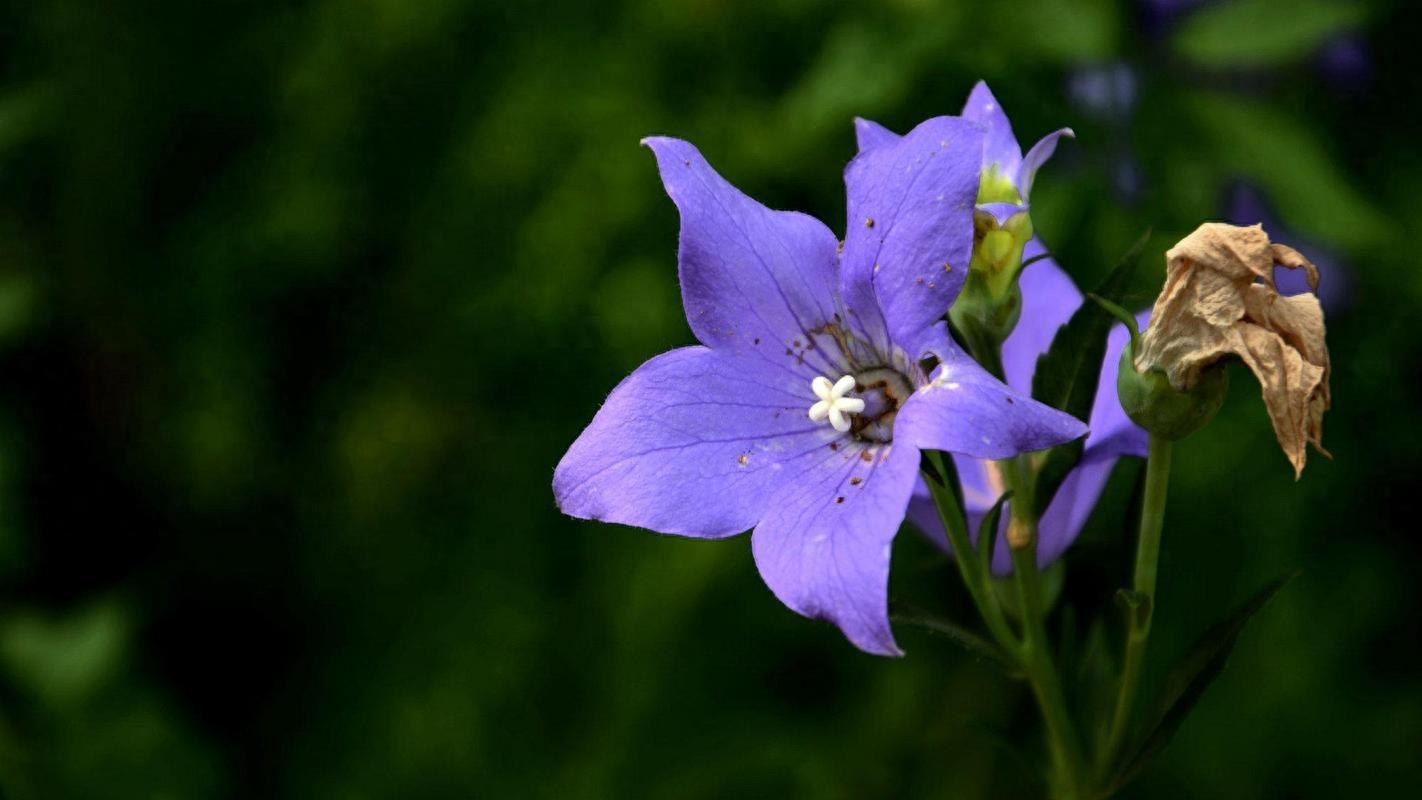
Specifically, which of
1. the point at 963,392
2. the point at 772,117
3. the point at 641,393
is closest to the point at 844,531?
the point at 963,392

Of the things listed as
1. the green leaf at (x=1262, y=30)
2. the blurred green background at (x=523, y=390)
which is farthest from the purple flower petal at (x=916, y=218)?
the green leaf at (x=1262, y=30)

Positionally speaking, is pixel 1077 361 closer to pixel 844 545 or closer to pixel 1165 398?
pixel 1165 398

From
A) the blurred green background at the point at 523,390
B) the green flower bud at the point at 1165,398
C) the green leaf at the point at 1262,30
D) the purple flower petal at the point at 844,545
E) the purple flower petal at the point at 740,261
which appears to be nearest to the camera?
the purple flower petal at the point at 844,545

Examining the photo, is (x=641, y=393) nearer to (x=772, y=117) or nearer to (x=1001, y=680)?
(x=772, y=117)

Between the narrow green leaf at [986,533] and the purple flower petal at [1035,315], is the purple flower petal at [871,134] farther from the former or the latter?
the narrow green leaf at [986,533]

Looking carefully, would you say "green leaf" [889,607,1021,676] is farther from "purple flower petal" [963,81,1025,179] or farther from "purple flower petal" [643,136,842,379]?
"purple flower petal" [963,81,1025,179]

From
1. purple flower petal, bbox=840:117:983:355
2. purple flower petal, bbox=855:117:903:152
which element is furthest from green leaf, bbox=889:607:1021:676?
purple flower petal, bbox=855:117:903:152

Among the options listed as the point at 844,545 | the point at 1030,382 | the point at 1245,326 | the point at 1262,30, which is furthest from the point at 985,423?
the point at 1262,30
